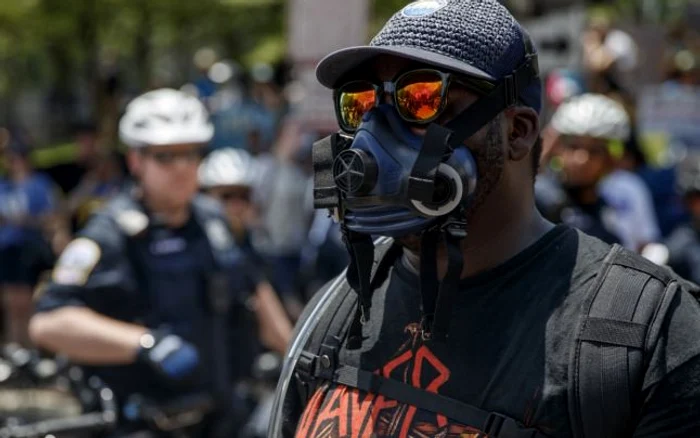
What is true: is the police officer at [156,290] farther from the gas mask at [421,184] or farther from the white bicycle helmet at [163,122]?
the gas mask at [421,184]

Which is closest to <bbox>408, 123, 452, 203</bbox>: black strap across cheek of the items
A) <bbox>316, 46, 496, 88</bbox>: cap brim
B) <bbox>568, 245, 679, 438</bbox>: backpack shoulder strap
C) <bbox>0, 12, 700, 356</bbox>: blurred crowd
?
<bbox>316, 46, 496, 88</bbox>: cap brim

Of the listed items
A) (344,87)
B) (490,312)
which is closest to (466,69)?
(344,87)

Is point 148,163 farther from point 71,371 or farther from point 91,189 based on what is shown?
point 91,189

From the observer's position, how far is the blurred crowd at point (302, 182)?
7.01 m

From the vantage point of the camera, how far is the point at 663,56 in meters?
13.5

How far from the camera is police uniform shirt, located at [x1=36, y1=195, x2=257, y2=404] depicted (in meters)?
5.40

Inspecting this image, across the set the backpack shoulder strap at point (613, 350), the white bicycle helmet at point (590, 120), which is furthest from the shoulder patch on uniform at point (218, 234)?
the backpack shoulder strap at point (613, 350)

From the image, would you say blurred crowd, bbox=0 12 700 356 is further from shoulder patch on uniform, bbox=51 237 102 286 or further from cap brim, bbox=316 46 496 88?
cap brim, bbox=316 46 496 88

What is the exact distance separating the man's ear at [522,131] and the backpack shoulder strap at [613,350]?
1.07ft

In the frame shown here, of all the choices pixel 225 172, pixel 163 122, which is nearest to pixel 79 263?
pixel 163 122

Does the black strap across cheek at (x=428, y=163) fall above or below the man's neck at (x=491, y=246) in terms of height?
above

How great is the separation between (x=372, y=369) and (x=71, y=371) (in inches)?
143

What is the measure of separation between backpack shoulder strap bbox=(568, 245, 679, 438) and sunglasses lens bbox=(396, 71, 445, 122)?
440 mm

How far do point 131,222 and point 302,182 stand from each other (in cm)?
649
